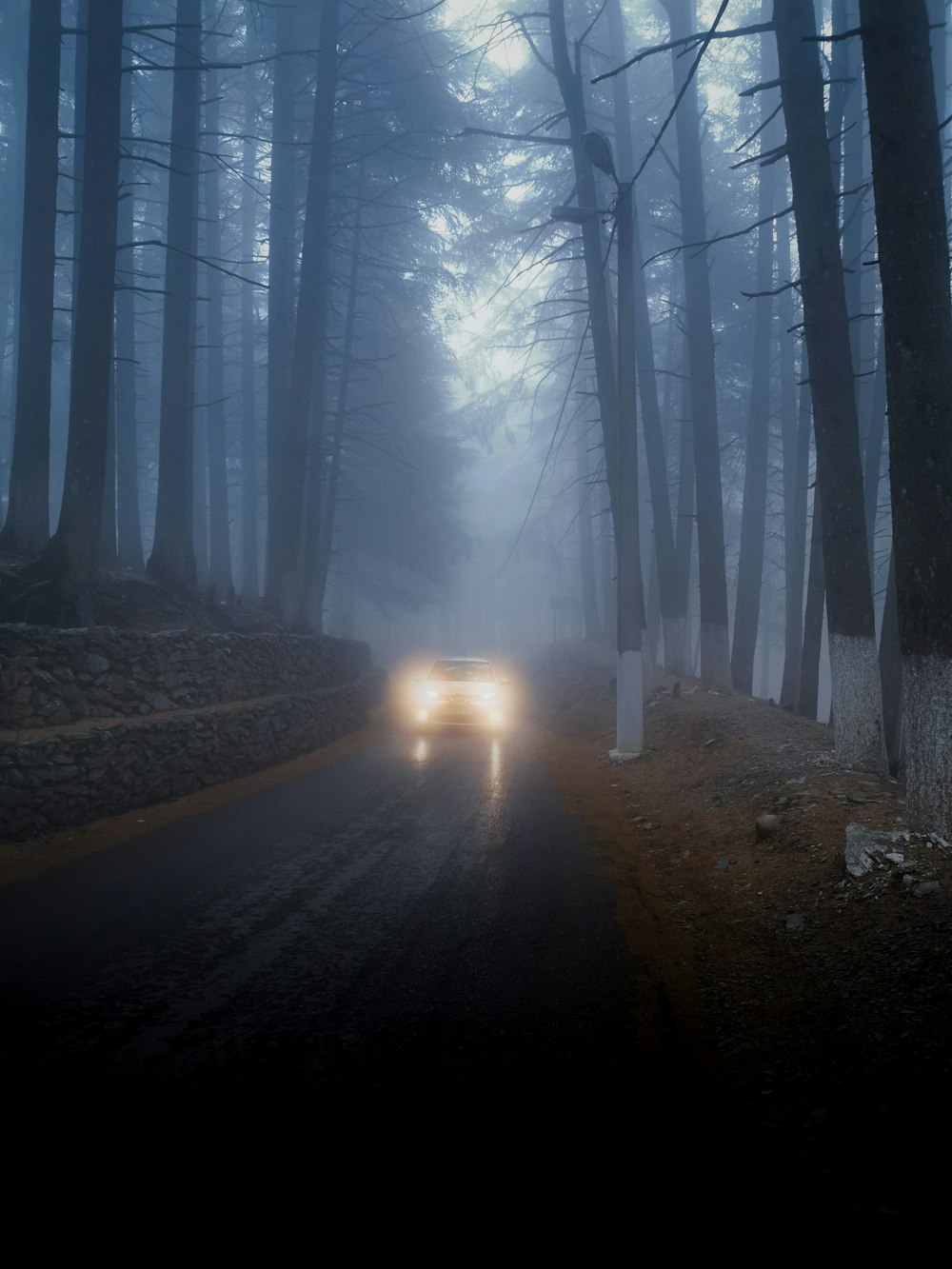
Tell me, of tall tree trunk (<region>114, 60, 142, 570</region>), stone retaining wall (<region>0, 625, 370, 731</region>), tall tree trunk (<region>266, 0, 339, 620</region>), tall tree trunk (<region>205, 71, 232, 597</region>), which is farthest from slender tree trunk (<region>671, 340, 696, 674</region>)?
tall tree trunk (<region>114, 60, 142, 570</region>)

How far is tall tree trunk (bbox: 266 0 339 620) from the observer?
20.1 meters

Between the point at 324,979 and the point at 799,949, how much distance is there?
9.61 ft

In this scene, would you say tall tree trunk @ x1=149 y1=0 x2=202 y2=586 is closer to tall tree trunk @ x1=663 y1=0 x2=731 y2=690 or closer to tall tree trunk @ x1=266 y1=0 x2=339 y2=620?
tall tree trunk @ x1=266 y1=0 x2=339 y2=620

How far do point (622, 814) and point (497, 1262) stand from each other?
24.3ft

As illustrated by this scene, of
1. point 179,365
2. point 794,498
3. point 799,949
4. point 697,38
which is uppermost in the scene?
point 179,365

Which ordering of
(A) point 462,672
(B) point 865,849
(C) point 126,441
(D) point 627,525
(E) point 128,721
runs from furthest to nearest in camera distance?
(C) point 126,441
(A) point 462,672
(D) point 627,525
(E) point 128,721
(B) point 865,849

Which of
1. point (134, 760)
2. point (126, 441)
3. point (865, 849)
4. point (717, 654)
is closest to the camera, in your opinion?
point (865, 849)

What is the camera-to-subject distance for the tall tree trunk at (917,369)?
5.82 metres

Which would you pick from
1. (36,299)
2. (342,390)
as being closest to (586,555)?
(342,390)

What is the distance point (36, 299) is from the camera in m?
13.7

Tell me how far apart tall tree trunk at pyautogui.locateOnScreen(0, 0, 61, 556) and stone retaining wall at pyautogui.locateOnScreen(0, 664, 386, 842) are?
3700 mm

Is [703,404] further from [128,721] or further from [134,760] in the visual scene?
[134,760]

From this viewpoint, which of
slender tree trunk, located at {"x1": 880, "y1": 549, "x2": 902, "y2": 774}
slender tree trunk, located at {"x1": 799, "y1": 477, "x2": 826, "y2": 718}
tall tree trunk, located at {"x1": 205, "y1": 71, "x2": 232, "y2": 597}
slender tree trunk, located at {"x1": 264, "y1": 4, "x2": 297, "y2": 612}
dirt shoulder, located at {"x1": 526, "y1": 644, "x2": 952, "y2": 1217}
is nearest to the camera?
dirt shoulder, located at {"x1": 526, "y1": 644, "x2": 952, "y2": 1217}

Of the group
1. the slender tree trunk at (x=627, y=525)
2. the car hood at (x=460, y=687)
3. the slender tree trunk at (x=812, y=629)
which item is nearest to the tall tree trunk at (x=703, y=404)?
the slender tree trunk at (x=812, y=629)
